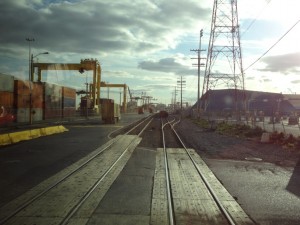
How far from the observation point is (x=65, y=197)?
9492 mm

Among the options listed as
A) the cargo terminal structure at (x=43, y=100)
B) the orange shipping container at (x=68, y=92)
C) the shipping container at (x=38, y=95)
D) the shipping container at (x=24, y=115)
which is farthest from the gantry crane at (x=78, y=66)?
the shipping container at (x=24, y=115)

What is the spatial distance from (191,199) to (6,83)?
41743 millimetres

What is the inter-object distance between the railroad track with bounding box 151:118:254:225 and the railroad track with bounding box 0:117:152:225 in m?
1.38

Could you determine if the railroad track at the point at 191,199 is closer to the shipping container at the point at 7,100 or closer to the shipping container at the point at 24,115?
the shipping container at the point at 7,100

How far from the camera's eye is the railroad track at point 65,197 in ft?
25.3

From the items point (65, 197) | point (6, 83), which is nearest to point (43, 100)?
point (6, 83)

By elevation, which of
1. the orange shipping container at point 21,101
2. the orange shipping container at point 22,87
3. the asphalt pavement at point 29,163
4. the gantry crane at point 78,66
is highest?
the gantry crane at point 78,66

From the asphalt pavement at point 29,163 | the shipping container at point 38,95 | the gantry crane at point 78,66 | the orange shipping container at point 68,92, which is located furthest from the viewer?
the gantry crane at point 78,66

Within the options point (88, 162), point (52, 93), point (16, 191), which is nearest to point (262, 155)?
point (88, 162)

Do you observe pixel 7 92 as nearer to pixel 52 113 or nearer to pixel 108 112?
pixel 108 112

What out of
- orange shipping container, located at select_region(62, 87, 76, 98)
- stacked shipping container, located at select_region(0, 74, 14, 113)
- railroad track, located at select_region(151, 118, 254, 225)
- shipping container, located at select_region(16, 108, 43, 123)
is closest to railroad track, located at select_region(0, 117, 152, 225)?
railroad track, located at select_region(151, 118, 254, 225)

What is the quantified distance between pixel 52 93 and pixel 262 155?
155 feet

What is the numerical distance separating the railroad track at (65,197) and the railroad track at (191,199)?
1.38m

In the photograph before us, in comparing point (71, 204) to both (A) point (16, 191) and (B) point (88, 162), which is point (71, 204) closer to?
(A) point (16, 191)
